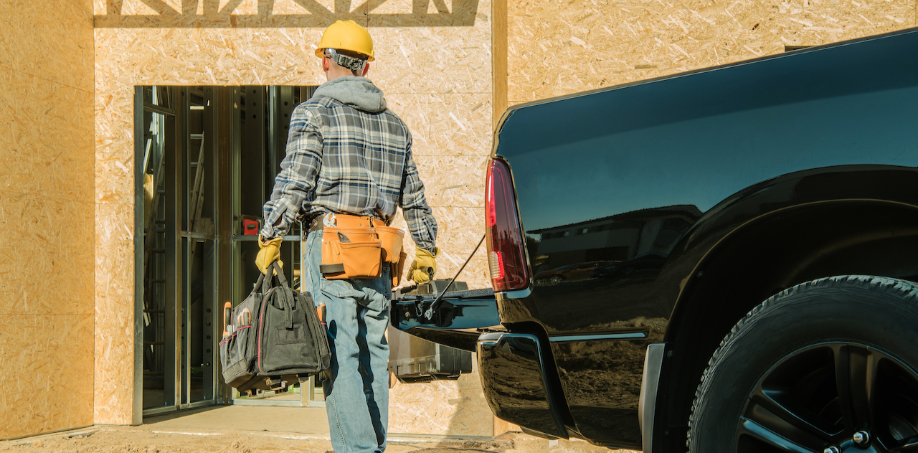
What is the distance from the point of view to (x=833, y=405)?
1871 mm

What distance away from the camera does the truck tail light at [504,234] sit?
2283mm

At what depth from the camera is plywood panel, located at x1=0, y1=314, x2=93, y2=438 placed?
219 inches

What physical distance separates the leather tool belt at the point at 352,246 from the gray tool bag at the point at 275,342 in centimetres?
20

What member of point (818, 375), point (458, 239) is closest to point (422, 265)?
point (458, 239)

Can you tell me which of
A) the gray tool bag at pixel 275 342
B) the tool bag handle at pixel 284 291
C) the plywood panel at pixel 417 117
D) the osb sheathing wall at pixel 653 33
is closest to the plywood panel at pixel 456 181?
Answer: the plywood panel at pixel 417 117

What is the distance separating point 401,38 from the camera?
19.4ft

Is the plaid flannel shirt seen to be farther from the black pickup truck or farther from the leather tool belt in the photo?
the black pickup truck

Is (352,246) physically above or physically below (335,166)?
below

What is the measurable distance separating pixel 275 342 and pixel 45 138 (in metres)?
3.57

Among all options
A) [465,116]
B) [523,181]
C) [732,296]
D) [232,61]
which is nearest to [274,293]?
[523,181]

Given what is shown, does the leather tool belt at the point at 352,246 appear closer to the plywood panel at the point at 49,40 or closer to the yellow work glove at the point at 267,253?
the yellow work glove at the point at 267,253

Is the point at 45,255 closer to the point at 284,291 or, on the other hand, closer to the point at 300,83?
the point at 300,83

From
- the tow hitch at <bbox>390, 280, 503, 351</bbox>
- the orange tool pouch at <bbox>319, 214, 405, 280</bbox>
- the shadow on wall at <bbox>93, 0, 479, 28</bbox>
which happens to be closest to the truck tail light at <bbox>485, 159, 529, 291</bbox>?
the tow hitch at <bbox>390, 280, 503, 351</bbox>

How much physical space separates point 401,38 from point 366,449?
3384 mm
